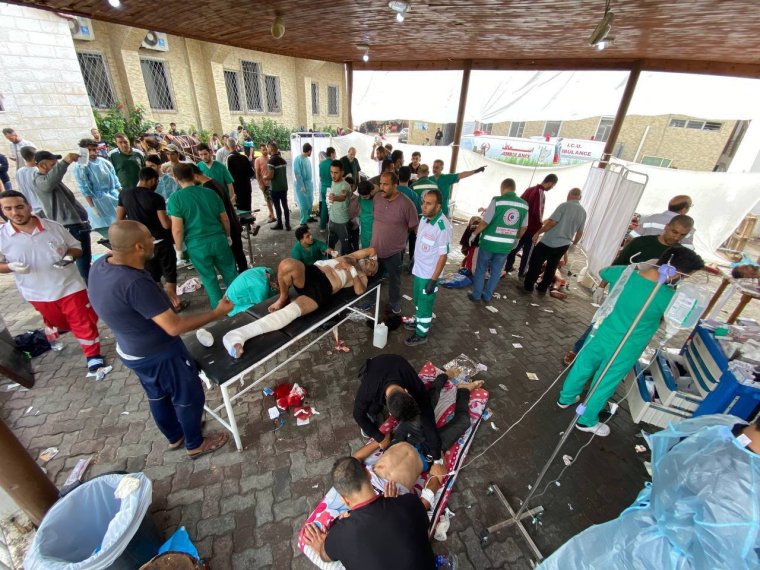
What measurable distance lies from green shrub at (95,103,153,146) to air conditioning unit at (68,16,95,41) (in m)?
2.23

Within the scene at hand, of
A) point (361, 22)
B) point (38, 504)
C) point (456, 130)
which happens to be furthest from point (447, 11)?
point (38, 504)

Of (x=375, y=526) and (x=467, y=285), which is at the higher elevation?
(x=375, y=526)

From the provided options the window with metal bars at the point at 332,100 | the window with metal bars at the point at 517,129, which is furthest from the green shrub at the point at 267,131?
the window with metal bars at the point at 517,129

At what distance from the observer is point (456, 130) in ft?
29.1

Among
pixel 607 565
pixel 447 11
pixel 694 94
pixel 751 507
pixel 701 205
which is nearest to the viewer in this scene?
pixel 751 507

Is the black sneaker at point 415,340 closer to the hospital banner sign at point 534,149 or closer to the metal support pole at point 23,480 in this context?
the metal support pole at point 23,480

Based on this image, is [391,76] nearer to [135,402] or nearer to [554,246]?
[554,246]

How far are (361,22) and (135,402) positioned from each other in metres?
6.30

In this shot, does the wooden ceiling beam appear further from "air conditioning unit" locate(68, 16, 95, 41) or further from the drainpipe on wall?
the drainpipe on wall

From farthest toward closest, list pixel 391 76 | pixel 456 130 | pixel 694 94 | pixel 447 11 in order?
pixel 391 76
pixel 456 130
pixel 694 94
pixel 447 11

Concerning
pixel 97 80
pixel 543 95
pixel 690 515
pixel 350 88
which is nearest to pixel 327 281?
pixel 690 515

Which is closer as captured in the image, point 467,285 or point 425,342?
point 425,342

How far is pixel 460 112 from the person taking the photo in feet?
28.3

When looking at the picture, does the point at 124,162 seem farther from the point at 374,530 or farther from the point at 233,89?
the point at 233,89
